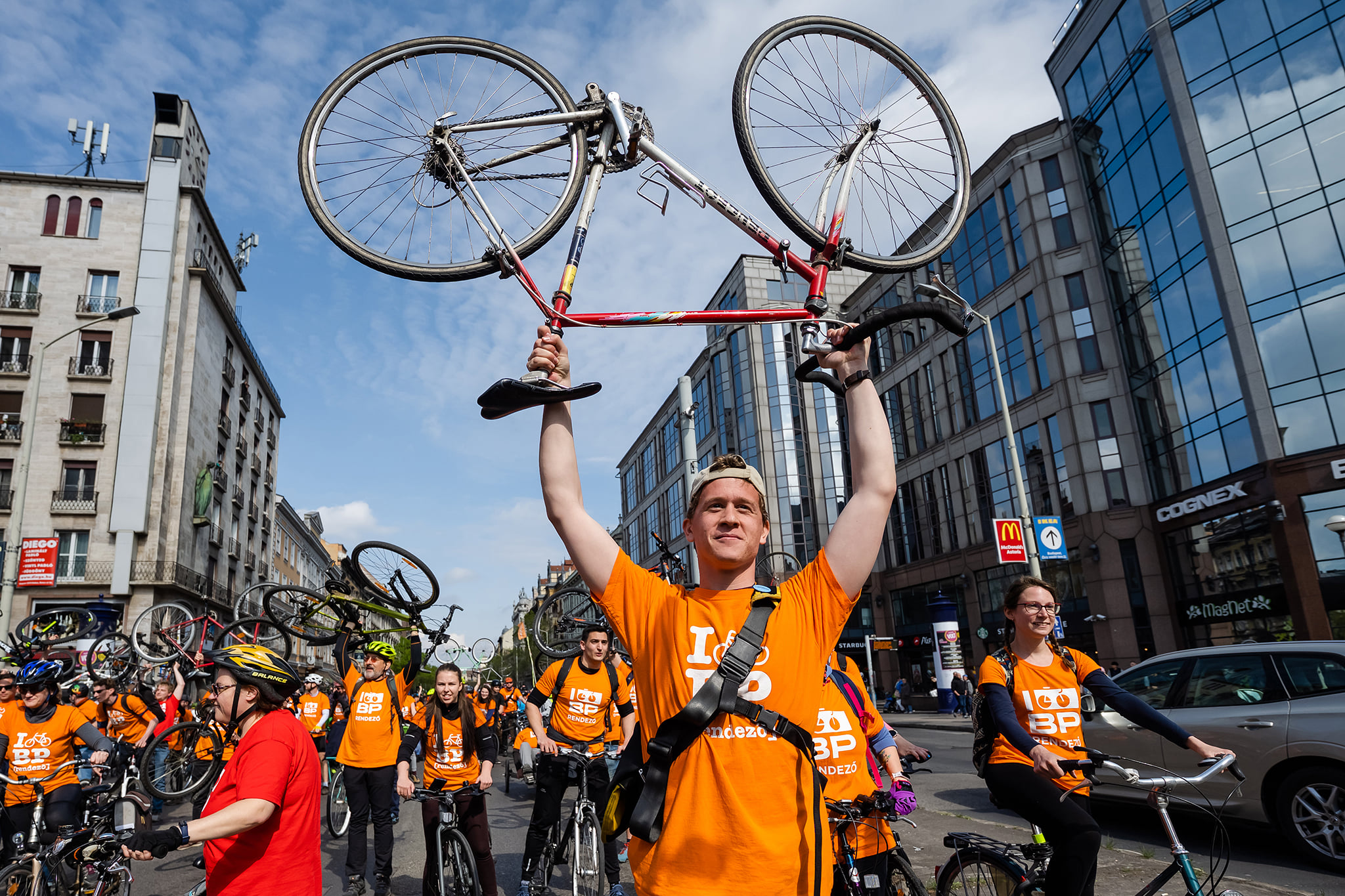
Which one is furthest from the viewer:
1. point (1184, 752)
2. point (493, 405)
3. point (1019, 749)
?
point (1184, 752)

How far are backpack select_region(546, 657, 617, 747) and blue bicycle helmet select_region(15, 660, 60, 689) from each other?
15.1ft

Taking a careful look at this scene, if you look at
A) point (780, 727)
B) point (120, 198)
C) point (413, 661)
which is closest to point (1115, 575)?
point (413, 661)

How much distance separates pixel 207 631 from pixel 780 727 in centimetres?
1935

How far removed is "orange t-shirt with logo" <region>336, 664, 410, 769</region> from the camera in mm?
7684

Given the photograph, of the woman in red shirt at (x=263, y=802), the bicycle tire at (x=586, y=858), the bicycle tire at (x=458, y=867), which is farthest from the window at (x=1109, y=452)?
the woman in red shirt at (x=263, y=802)

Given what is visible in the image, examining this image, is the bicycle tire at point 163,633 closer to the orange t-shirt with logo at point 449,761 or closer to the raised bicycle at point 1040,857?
the orange t-shirt with logo at point 449,761

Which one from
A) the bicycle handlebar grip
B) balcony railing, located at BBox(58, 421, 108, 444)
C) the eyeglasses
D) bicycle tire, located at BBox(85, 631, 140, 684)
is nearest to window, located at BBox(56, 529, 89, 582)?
balcony railing, located at BBox(58, 421, 108, 444)

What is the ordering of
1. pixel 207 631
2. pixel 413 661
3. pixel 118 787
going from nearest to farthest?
pixel 413 661 < pixel 118 787 < pixel 207 631

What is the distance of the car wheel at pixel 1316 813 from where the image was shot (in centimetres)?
672

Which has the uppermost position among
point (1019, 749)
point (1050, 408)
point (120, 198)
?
point (120, 198)

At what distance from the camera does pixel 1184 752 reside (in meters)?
8.00

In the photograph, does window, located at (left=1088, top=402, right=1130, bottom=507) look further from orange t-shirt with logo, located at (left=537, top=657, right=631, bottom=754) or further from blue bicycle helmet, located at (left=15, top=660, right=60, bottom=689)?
blue bicycle helmet, located at (left=15, top=660, right=60, bottom=689)

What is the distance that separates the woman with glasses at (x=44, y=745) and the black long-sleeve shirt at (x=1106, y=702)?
746cm

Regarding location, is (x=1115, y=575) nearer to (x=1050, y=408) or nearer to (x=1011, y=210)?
(x=1050, y=408)
